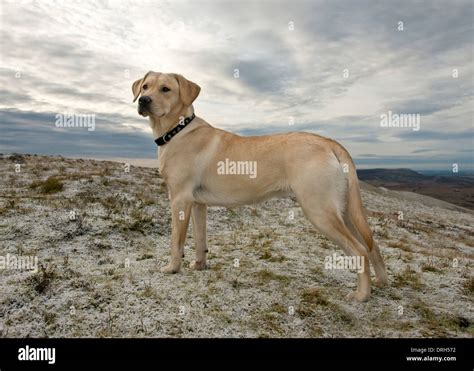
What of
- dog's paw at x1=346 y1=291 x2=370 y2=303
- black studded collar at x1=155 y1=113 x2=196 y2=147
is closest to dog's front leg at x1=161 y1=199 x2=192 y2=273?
black studded collar at x1=155 y1=113 x2=196 y2=147

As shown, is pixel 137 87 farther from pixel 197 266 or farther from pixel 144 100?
pixel 197 266

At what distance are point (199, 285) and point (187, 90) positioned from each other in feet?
12.0

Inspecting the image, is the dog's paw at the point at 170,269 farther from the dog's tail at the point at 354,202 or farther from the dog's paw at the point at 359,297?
the dog's tail at the point at 354,202

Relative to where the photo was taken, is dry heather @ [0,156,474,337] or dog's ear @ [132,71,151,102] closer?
dry heather @ [0,156,474,337]

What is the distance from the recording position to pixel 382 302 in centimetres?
607

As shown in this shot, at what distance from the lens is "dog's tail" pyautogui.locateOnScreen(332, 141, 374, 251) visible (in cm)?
573

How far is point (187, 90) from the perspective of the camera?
676 centimetres

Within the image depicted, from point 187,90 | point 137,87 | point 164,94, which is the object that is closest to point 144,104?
point 164,94

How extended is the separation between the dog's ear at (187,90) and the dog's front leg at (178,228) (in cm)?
194

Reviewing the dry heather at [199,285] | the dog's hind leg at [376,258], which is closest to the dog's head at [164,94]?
the dry heather at [199,285]

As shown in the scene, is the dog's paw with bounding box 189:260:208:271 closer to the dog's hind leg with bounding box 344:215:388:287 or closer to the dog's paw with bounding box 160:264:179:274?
the dog's paw with bounding box 160:264:179:274

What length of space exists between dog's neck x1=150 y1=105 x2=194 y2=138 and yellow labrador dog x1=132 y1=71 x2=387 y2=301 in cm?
2
